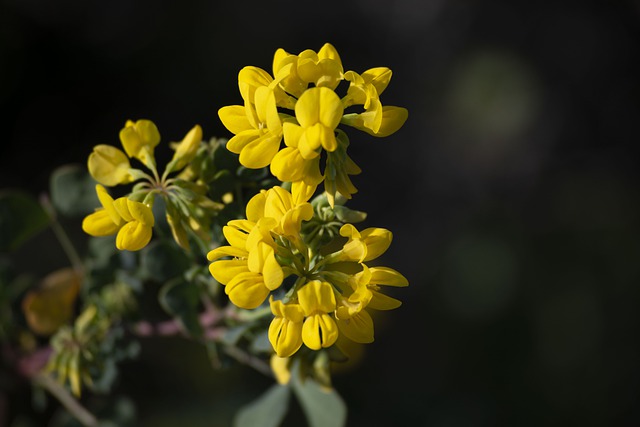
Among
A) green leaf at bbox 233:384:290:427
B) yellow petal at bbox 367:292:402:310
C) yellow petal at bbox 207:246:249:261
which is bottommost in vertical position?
green leaf at bbox 233:384:290:427

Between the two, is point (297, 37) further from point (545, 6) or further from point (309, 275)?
point (309, 275)

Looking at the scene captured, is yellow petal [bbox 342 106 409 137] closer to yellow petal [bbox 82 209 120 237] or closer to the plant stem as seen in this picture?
yellow petal [bbox 82 209 120 237]

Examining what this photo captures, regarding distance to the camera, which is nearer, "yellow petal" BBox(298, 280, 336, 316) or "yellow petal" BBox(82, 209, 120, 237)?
"yellow petal" BBox(298, 280, 336, 316)

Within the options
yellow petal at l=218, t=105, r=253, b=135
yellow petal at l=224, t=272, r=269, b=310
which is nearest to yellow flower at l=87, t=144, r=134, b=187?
yellow petal at l=218, t=105, r=253, b=135

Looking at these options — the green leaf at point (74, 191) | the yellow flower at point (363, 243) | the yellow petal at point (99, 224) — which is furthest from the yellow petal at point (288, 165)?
the green leaf at point (74, 191)

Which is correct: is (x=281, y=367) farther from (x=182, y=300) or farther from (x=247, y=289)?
(x=247, y=289)

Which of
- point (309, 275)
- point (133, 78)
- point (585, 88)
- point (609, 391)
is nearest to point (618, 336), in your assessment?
point (609, 391)

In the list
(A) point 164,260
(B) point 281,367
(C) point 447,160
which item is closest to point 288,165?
(A) point 164,260

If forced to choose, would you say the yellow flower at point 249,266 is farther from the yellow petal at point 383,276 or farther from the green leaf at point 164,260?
the green leaf at point 164,260
